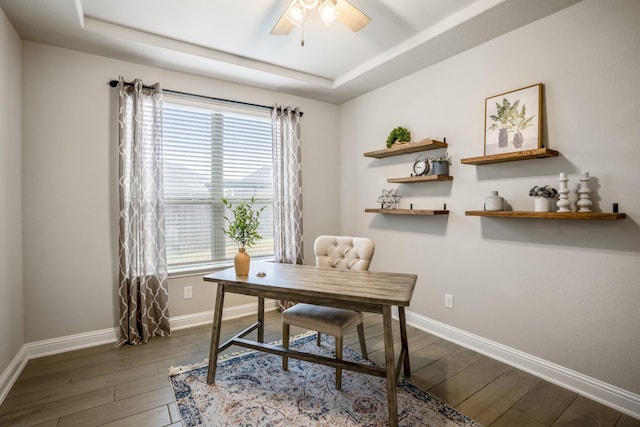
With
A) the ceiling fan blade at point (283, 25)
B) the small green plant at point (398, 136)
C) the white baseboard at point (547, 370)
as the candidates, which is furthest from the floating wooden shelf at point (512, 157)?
the ceiling fan blade at point (283, 25)

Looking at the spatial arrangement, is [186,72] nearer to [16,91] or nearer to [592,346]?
[16,91]

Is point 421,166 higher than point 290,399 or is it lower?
higher

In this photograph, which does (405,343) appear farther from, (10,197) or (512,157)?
(10,197)

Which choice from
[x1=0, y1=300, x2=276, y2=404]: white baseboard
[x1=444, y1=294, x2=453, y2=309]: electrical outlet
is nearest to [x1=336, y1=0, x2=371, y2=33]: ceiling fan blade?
[x1=444, y1=294, x2=453, y2=309]: electrical outlet

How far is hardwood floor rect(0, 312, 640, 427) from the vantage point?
1825mm

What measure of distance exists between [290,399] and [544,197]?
216cm

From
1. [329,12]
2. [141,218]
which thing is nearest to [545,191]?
[329,12]

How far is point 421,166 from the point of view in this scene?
301 centimetres

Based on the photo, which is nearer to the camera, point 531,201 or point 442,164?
point 531,201

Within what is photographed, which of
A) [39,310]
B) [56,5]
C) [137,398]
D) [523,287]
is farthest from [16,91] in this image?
[523,287]

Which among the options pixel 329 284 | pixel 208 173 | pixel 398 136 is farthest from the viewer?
pixel 208 173

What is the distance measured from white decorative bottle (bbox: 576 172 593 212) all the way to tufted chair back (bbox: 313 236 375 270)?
1.36m

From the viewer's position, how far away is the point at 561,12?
215 cm

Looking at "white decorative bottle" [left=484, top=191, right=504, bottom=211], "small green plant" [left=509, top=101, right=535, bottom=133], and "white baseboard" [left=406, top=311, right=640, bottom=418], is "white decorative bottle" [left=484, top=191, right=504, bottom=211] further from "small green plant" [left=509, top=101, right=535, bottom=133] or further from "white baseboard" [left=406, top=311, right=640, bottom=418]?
"white baseboard" [left=406, top=311, right=640, bottom=418]
